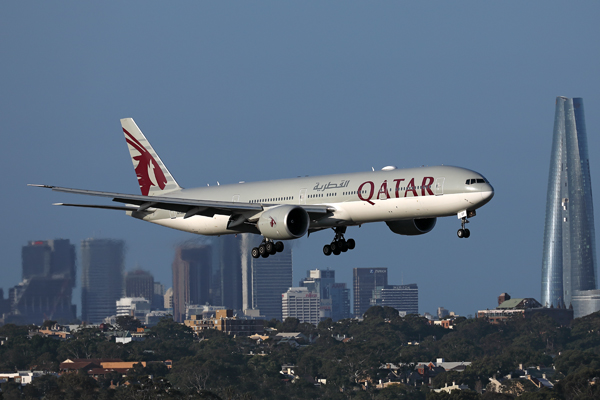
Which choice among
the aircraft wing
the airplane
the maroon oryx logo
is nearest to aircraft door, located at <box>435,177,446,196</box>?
the airplane

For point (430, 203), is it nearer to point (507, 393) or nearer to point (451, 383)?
point (507, 393)

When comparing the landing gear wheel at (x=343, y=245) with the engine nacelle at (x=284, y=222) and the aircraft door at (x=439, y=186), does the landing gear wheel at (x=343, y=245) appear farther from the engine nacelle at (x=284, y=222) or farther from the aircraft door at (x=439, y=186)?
the aircraft door at (x=439, y=186)

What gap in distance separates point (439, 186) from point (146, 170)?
29846 millimetres

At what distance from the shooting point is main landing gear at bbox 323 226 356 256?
75000 millimetres

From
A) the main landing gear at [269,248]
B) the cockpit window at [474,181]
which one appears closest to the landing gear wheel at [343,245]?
the main landing gear at [269,248]

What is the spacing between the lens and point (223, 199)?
78250 millimetres

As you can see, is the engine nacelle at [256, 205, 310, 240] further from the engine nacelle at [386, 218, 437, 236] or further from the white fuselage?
the engine nacelle at [386, 218, 437, 236]

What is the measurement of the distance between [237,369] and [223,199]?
12251cm

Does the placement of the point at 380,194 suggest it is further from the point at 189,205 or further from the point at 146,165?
the point at 146,165

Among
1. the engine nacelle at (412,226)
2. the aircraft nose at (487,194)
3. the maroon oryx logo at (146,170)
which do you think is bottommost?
the engine nacelle at (412,226)

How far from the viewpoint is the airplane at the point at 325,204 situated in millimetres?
66312

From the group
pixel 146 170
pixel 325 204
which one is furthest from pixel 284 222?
pixel 146 170

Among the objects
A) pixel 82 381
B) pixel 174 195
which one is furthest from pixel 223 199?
pixel 82 381

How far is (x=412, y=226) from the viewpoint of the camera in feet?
244
